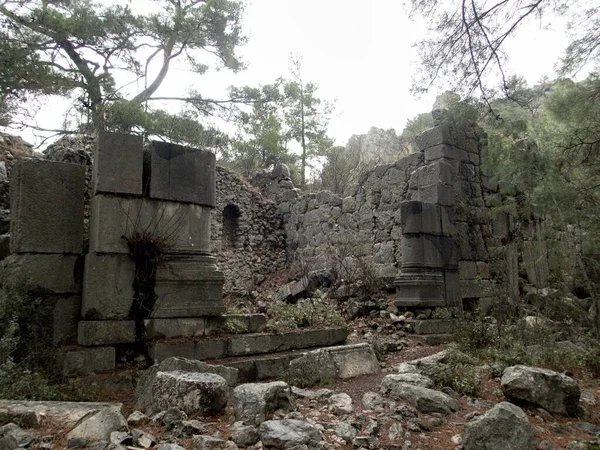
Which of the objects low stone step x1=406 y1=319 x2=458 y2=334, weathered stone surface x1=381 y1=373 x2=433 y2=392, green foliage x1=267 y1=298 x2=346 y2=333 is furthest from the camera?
low stone step x1=406 y1=319 x2=458 y2=334

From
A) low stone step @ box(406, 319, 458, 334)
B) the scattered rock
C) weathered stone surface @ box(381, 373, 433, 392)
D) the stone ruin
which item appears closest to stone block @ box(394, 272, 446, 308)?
low stone step @ box(406, 319, 458, 334)

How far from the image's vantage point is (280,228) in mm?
14555

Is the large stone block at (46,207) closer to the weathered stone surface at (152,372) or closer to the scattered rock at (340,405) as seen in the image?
the weathered stone surface at (152,372)

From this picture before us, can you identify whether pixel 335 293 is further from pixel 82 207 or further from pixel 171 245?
pixel 82 207

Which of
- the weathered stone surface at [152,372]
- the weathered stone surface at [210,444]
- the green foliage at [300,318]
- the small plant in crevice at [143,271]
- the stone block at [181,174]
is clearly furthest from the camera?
the green foliage at [300,318]

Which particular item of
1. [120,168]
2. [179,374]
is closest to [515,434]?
[179,374]

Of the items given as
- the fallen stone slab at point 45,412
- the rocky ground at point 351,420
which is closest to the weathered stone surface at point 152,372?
the rocky ground at point 351,420

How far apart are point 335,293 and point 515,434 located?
6.32m

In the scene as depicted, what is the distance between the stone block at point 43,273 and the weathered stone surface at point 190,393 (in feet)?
5.92

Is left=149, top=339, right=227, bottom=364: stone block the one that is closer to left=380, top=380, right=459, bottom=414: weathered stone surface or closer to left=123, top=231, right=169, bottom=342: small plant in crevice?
left=123, top=231, right=169, bottom=342: small plant in crevice

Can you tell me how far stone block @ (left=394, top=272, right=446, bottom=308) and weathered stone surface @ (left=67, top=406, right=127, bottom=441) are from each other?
5.86 meters

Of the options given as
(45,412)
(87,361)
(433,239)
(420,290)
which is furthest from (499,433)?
(433,239)

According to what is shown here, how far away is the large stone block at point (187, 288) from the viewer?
15.7 feet

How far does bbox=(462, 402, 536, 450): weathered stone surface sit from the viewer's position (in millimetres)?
2837
